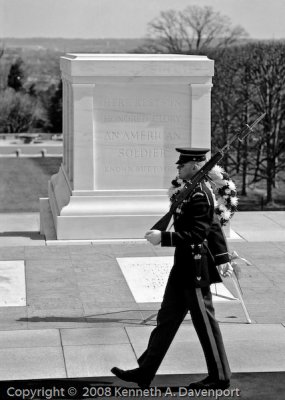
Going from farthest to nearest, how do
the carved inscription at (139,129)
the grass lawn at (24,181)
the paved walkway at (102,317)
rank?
the grass lawn at (24,181) → the carved inscription at (139,129) → the paved walkway at (102,317)

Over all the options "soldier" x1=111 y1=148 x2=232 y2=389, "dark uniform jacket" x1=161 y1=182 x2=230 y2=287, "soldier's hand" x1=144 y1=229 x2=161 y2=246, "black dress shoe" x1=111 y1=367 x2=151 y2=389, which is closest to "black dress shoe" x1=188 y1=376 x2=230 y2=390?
"soldier" x1=111 y1=148 x2=232 y2=389

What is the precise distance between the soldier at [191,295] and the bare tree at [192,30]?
58283mm

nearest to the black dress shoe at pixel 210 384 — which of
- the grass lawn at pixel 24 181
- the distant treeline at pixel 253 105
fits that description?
the grass lawn at pixel 24 181

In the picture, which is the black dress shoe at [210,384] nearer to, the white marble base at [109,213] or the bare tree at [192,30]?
the white marble base at [109,213]

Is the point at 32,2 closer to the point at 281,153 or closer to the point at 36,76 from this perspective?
the point at 36,76

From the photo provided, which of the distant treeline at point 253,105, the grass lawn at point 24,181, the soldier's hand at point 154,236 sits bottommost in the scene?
the grass lawn at point 24,181

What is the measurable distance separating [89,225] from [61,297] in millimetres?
2822

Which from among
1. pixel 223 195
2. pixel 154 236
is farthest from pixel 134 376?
pixel 223 195

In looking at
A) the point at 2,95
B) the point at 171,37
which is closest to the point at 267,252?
the point at 171,37

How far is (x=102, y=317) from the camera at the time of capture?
7.60m

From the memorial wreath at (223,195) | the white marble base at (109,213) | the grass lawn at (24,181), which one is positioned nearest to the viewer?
the memorial wreath at (223,195)

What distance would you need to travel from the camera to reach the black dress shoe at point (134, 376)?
5.68 meters

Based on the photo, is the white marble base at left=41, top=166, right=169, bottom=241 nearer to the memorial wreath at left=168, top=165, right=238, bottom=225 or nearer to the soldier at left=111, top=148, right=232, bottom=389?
the memorial wreath at left=168, top=165, right=238, bottom=225

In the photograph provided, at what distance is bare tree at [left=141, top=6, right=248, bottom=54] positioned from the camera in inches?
2534
